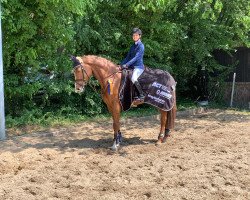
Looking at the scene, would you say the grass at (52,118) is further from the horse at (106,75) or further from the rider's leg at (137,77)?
the rider's leg at (137,77)

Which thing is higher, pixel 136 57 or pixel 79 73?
pixel 136 57

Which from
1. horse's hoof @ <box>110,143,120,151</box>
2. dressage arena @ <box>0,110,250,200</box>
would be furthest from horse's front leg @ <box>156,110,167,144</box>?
horse's hoof @ <box>110,143,120,151</box>

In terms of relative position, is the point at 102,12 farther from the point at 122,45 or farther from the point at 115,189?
the point at 115,189

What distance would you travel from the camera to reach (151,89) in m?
7.71

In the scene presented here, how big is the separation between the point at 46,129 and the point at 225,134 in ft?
14.2

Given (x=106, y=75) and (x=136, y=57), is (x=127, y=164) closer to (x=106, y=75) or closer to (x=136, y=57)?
(x=106, y=75)

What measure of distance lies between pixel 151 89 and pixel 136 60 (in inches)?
27.4

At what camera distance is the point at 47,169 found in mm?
6234

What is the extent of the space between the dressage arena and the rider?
4.35 ft

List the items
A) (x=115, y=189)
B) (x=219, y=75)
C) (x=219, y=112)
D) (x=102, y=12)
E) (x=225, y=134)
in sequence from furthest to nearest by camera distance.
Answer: (x=219, y=75)
(x=219, y=112)
(x=102, y=12)
(x=225, y=134)
(x=115, y=189)

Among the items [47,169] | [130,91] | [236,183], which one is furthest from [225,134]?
[47,169]

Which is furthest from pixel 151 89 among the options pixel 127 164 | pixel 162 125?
pixel 127 164

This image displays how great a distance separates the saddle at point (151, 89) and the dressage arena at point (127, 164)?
881 millimetres

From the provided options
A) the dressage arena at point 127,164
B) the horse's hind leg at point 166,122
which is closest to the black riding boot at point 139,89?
the horse's hind leg at point 166,122
